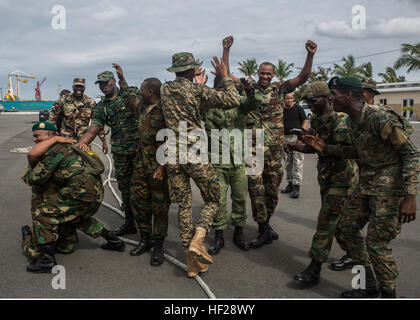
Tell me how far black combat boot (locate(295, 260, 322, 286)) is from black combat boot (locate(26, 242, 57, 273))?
256cm

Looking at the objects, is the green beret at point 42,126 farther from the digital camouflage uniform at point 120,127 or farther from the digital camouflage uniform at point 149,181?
the digital camouflage uniform at point 149,181

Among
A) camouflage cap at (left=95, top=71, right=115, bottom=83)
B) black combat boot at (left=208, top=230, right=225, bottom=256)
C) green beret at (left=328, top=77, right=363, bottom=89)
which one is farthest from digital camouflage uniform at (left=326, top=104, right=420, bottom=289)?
camouflage cap at (left=95, top=71, right=115, bottom=83)

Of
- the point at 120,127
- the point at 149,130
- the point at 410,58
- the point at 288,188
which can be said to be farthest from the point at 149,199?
the point at 410,58

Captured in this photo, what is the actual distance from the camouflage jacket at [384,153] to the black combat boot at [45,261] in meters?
3.19

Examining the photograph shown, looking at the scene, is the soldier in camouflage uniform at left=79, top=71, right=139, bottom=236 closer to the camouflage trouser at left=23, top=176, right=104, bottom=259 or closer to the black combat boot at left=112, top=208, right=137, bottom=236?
the black combat boot at left=112, top=208, right=137, bottom=236

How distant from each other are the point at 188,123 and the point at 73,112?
348 cm

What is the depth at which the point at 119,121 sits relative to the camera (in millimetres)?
4750

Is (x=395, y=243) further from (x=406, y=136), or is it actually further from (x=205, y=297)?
(x=205, y=297)

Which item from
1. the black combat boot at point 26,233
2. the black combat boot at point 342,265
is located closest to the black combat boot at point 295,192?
the black combat boot at point 342,265

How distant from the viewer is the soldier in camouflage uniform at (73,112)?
6.22 meters

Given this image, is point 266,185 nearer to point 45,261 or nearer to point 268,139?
point 268,139

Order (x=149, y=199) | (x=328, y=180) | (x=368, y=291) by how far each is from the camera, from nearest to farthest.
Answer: (x=368, y=291) → (x=328, y=180) → (x=149, y=199)

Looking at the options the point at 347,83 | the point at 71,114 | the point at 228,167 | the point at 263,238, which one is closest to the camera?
the point at 347,83

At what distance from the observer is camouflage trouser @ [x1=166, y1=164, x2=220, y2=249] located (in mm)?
3582
